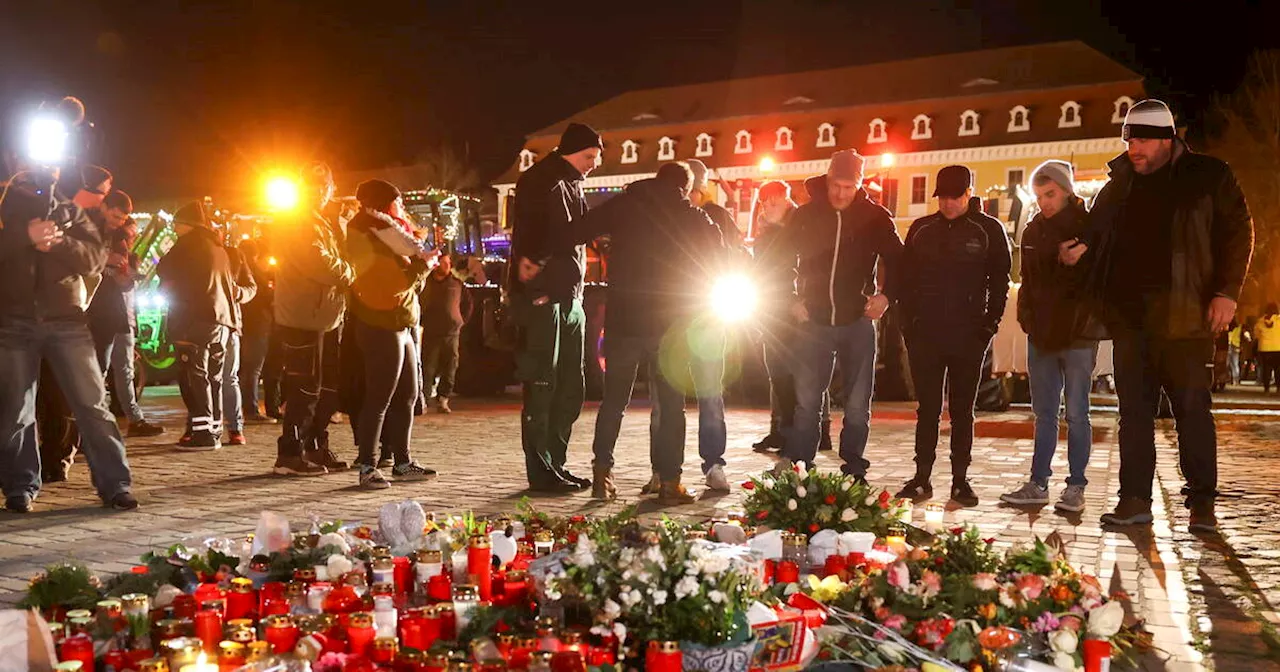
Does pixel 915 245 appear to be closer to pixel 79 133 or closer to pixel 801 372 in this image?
pixel 801 372

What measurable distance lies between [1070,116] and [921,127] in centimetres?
679

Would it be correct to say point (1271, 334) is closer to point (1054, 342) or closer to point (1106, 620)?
point (1054, 342)

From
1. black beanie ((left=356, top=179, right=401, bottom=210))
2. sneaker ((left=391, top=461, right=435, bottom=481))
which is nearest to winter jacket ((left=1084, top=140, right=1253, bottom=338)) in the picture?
sneaker ((left=391, top=461, right=435, bottom=481))

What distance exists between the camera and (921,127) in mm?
53688

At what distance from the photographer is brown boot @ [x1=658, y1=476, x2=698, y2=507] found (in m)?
6.68

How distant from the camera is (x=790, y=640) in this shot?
3.25 metres

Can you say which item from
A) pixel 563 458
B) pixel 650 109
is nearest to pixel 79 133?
pixel 563 458

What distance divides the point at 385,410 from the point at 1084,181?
1298cm

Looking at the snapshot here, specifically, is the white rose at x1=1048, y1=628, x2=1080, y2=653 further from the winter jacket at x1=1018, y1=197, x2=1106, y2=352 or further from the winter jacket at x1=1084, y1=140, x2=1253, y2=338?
the winter jacket at x1=1018, y1=197, x2=1106, y2=352

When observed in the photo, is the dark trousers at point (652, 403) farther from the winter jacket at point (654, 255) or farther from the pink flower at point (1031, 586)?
the pink flower at point (1031, 586)

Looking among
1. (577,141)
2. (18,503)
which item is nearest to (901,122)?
(577,141)

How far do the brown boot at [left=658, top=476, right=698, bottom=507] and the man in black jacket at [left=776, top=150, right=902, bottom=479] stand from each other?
91cm

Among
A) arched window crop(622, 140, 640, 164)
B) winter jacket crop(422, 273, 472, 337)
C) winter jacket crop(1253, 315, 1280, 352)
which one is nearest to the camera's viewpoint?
winter jacket crop(422, 273, 472, 337)

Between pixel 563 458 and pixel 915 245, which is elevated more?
pixel 915 245
